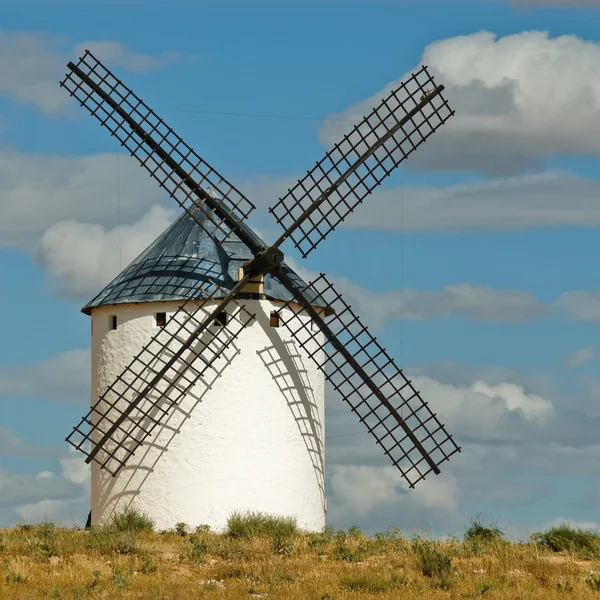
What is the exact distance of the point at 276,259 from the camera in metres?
24.1

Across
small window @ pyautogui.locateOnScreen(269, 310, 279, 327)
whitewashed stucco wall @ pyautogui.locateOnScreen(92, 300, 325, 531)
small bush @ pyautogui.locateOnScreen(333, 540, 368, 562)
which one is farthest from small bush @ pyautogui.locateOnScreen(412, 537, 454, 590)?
small window @ pyautogui.locateOnScreen(269, 310, 279, 327)

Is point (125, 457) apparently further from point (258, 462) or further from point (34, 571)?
point (34, 571)

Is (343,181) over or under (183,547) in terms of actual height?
over

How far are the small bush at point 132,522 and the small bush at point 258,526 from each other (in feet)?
4.46

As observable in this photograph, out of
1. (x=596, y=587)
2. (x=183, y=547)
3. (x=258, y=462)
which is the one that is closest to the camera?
(x=596, y=587)

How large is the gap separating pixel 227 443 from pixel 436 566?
17.3 ft

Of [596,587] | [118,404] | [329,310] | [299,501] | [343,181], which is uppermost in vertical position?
[343,181]

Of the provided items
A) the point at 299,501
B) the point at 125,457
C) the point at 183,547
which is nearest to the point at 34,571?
the point at 183,547

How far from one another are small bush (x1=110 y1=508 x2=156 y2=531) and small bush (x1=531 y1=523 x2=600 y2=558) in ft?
21.0

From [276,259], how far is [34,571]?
23.1 ft

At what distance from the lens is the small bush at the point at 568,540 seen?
22.5 metres

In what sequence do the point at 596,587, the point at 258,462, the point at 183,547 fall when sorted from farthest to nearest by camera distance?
the point at 258,462
the point at 183,547
the point at 596,587

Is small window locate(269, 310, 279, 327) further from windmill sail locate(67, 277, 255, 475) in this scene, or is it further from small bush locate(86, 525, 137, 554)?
small bush locate(86, 525, 137, 554)

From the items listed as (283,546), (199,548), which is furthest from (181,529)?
(283,546)
